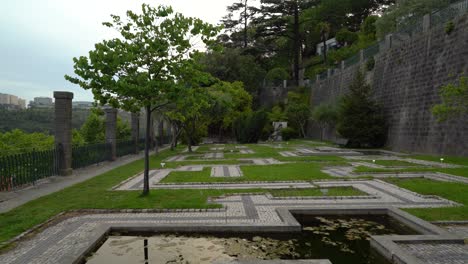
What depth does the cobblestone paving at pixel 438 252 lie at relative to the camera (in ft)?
16.5

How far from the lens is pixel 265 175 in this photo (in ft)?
43.8

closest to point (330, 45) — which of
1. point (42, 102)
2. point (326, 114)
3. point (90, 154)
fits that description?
point (326, 114)

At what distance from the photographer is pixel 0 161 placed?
10.1 metres

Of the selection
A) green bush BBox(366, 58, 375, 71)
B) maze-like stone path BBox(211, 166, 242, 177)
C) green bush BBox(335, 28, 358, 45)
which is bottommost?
maze-like stone path BBox(211, 166, 242, 177)

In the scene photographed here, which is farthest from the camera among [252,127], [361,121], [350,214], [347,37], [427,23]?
[347,37]

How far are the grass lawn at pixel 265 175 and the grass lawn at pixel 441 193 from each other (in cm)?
276

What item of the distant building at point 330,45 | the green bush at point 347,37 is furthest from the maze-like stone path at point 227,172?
the distant building at point 330,45

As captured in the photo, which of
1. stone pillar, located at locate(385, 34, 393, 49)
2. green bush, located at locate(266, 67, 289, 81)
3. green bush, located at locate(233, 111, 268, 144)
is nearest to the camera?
stone pillar, located at locate(385, 34, 393, 49)

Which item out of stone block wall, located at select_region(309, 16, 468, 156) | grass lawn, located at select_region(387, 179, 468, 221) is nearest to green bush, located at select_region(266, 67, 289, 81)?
stone block wall, located at select_region(309, 16, 468, 156)

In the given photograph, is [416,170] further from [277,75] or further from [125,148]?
[277,75]

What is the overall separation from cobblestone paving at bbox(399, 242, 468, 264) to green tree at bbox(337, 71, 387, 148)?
20.0m

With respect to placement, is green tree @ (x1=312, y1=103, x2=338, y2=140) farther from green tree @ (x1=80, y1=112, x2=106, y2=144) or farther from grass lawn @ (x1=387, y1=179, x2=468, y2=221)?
green tree @ (x1=80, y1=112, x2=106, y2=144)

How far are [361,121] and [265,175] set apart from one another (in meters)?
14.0

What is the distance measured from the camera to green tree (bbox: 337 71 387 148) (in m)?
24.9
